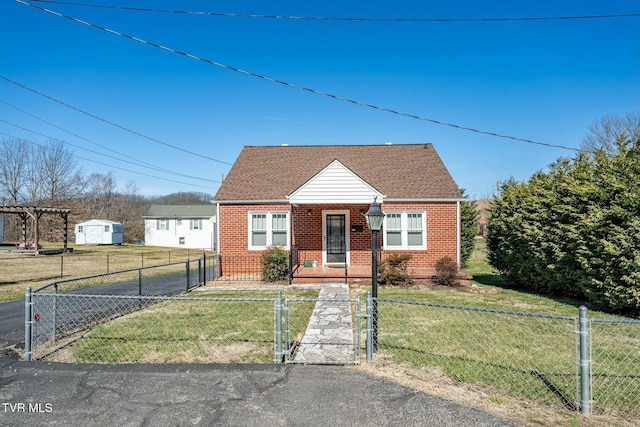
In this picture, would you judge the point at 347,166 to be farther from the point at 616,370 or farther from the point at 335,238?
the point at 616,370

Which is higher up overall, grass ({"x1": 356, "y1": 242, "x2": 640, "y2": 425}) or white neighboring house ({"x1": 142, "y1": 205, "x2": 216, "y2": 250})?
white neighboring house ({"x1": 142, "y1": 205, "x2": 216, "y2": 250})

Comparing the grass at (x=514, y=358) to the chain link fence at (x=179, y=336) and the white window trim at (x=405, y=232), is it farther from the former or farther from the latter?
the white window trim at (x=405, y=232)

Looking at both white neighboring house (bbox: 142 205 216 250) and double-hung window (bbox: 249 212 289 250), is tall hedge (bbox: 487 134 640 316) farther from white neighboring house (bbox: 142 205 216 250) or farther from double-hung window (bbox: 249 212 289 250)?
white neighboring house (bbox: 142 205 216 250)

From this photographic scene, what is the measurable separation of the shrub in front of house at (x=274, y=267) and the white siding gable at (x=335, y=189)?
7.56 ft

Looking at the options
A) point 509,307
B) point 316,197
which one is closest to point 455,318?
point 509,307

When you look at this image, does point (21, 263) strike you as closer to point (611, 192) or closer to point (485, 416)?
point (485, 416)

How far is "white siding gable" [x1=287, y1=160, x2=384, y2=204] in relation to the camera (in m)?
13.8

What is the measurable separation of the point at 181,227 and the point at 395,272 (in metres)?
39.3

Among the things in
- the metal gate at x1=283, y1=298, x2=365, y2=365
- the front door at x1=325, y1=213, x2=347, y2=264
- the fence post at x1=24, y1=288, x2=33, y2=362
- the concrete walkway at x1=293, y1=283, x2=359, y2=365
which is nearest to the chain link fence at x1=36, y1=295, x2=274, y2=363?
the fence post at x1=24, y1=288, x2=33, y2=362

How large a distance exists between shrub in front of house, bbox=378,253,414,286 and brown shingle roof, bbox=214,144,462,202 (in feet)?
9.18

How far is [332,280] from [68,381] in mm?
9632

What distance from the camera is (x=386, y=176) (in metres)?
16.9

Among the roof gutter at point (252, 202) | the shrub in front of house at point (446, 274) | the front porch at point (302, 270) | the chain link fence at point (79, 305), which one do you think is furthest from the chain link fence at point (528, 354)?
the roof gutter at point (252, 202)

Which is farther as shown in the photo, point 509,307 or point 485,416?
point 509,307
